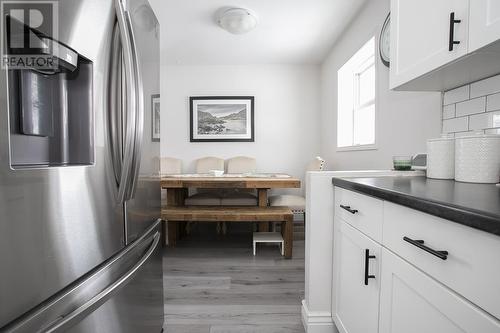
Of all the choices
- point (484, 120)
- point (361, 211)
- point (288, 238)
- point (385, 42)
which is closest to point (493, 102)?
point (484, 120)

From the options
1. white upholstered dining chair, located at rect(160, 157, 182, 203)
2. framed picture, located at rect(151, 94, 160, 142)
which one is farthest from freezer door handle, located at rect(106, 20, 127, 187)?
white upholstered dining chair, located at rect(160, 157, 182, 203)

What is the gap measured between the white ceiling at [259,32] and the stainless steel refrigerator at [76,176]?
5.89 feet

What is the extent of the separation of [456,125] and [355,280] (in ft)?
3.28

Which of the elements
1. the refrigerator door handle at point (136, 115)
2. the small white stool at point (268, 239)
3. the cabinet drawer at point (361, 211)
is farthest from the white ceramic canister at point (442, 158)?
the small white stool at point (268, 239)

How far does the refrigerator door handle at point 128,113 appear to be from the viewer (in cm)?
80

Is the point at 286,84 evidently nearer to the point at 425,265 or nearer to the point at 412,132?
the point at 412,132

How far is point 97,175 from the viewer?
29.1 inches

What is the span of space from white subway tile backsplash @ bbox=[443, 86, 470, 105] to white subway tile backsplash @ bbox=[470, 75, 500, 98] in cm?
4

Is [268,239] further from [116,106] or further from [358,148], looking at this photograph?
[116,106]

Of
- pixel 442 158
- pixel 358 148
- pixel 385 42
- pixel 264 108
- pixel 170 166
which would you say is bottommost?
pixel 170 166

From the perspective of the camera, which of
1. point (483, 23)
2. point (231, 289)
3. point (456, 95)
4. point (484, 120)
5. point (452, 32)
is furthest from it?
point (231, 289)

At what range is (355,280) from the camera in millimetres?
1048

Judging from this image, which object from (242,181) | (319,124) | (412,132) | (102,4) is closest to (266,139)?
(319,124)

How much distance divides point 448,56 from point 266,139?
3153mm
